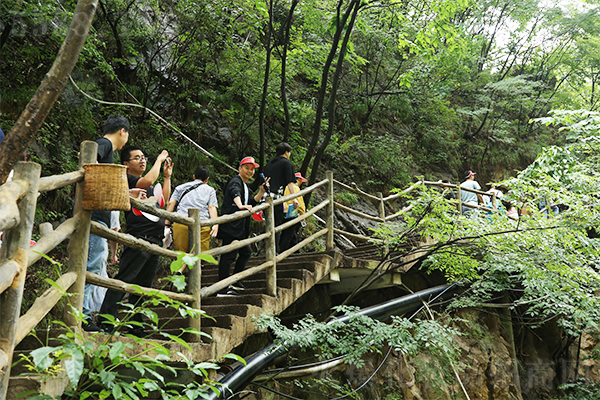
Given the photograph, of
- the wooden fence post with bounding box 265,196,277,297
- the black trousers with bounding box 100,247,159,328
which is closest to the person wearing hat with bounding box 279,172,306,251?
the wooden fence post with bounding box 265,196,277,297

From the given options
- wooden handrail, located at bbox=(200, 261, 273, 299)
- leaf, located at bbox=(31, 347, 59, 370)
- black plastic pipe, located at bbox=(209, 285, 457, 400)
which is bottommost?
black plastic pipe, located at bbox=(209, 285, 457, 400)

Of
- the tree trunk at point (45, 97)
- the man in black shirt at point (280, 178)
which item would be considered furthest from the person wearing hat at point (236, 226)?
the tree trunk at point (45, 97)

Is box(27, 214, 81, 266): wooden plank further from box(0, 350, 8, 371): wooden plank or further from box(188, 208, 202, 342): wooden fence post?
box(188, 208, 202, 342): wooden fence post

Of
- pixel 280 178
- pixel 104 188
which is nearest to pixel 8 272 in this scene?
pixel 104 188

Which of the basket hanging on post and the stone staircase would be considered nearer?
the stone staircase

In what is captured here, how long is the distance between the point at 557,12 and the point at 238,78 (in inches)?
564

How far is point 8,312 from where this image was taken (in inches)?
92.3

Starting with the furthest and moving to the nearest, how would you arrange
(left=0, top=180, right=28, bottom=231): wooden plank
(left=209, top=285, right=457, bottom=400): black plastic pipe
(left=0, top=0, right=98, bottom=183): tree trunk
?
1. (left=209, top=285, right=457, bottom=400): black plastic pipe
2. (left=0, top=0, right=98, bottom=183): tree trunk
3. (left=0, top=180, right=28, bottom=231): wooden plank

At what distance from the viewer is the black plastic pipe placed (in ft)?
16.7

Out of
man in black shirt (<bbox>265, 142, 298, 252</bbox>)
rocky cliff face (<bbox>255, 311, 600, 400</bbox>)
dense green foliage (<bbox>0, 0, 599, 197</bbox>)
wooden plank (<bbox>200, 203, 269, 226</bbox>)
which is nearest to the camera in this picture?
wooden plank (<bbox>200, 203, 269, 226</bbox>)

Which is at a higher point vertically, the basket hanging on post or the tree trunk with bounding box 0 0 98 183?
the tree trunk with bounding box 0 0 98 183

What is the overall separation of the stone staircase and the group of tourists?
0.26m

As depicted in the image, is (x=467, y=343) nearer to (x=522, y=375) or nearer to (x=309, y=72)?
(x=522, y=375)

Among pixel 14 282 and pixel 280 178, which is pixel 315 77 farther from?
pixel 14 282
